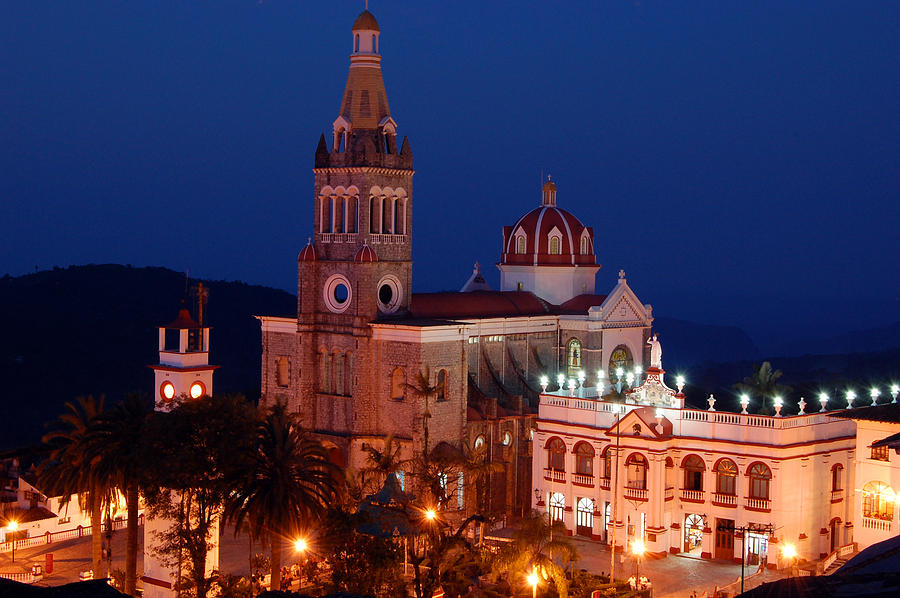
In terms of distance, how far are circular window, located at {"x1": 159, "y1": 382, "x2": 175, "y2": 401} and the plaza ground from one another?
294 inches

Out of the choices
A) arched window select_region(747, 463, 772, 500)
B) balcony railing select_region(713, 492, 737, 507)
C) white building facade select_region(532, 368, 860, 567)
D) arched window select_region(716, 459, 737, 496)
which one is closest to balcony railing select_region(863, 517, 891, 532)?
white building facade select_region(532, 368, 860, 567)

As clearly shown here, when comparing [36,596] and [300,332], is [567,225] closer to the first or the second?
[300,332]

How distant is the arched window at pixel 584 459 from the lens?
60.5 metres

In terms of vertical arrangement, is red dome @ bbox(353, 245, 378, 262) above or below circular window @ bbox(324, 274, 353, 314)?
above

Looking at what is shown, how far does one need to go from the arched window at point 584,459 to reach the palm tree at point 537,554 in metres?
13.5

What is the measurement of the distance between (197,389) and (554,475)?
18477mm

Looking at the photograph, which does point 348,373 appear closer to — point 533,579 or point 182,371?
point 182,371

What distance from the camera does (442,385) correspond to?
62.9 metres

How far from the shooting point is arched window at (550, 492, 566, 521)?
201ft

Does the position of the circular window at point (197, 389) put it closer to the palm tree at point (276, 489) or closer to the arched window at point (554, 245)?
the palm tree at point (276, 489)

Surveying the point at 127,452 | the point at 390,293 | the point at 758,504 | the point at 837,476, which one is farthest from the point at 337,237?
the point at 837,476

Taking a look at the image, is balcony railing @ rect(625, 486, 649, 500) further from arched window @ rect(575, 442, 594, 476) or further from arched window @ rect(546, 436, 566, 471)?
arched window @ rect(546, 436, 566, 471)

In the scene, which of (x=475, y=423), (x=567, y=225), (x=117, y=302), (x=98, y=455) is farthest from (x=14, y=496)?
(x=117, y=302)

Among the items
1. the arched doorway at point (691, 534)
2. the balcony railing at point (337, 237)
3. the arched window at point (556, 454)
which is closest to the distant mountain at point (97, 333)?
the balcony railing at point (337, 237)
